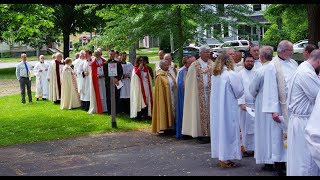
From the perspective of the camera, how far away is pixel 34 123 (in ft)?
52.4

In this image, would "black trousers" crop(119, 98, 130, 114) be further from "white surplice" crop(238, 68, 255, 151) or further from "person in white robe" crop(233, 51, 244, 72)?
"white surplice" crop(238, 68, 255, 151)

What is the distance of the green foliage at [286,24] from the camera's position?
59.6 feet

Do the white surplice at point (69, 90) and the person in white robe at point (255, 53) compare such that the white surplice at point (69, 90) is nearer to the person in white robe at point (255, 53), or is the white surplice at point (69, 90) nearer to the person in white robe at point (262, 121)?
the person in white robe at point (255, 53)

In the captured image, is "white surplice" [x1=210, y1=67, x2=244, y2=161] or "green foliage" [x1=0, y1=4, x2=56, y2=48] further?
"green foliage" [x1=0, y1=4, x2=56, y2=48]

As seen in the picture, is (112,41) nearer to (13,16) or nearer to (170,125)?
(13,16)

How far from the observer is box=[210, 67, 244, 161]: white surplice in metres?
9.49

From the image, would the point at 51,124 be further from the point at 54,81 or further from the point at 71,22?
the point at 71,22

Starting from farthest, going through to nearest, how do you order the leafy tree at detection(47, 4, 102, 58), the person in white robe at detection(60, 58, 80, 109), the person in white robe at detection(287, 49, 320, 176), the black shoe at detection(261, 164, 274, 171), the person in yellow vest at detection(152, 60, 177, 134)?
Answer: 1. the leafy tree at detection(47, 4, 102, 58)
2. the person in white robe at detection(60, 58, 80, 109)
3. the person in yellow vest at detection(152, 60, 177, 134)
4. the black shoe at detection(261, 164, 274, 171)
5. the person in white robe at detection(287, 49, 320, 176)

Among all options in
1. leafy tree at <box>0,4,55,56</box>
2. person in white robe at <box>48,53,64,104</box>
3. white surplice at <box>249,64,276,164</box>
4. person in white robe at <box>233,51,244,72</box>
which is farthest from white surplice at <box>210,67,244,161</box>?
person in white robe at <box>48,53,64,104</box>

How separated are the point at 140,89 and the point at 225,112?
6.04 m

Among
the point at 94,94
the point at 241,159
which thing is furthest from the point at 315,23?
the point at 241,159

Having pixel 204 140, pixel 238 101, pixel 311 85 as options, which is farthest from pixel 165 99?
pixel 311 85

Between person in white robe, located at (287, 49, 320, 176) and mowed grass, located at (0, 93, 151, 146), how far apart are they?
7.71 m

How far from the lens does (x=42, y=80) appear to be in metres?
22.5
